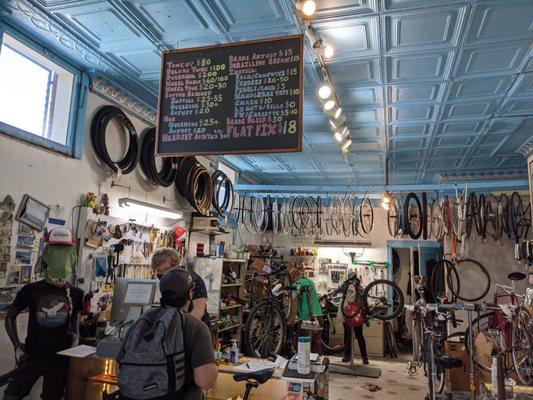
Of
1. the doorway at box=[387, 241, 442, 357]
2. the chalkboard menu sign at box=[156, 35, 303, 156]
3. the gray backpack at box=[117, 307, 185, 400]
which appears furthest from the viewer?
the doorway at box=[387, 241, 442, 357]

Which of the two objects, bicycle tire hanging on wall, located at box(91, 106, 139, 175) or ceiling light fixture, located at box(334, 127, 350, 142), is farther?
ceiling light fixture, located at box(334, 127, 350, 142)

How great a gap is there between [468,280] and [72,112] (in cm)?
722

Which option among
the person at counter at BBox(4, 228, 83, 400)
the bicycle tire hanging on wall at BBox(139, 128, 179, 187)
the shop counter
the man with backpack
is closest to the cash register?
the shop counter

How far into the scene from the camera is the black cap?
2.20m

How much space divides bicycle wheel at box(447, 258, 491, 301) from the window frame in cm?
668

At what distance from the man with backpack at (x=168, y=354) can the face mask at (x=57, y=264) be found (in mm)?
1802

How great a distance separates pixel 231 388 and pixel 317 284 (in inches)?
310

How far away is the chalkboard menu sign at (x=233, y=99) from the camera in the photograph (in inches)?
135

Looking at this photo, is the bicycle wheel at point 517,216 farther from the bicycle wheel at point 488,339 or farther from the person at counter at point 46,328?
the person at counter at point 46,328

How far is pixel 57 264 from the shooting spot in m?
3.60

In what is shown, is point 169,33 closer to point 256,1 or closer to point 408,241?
point 256,1

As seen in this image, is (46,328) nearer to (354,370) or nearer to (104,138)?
(104,138)

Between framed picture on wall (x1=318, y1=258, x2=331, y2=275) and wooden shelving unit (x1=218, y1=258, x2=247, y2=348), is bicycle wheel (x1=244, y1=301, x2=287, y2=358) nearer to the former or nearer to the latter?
wooden shelving unit (x1=218, y1=258, x2=247, y2=348)

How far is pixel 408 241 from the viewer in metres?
10.5
